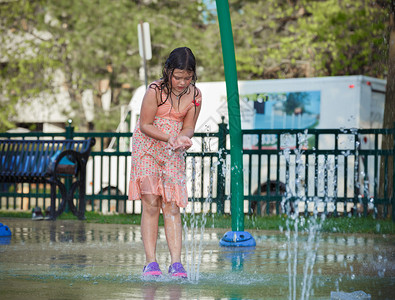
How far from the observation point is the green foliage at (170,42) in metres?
23.7

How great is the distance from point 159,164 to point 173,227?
1.57 ft

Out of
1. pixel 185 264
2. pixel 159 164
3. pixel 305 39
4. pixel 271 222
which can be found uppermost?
pixel 305 39

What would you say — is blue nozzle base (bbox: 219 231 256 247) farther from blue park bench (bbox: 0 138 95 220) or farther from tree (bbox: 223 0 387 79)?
tree (bbox: 223 0 387 79)

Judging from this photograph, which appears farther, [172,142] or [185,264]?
[185,264]

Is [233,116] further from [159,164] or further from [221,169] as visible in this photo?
[221,169]

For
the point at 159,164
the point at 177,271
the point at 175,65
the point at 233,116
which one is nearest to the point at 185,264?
the point at 177,271

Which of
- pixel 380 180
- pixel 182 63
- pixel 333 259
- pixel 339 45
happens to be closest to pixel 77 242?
pixel 333 259

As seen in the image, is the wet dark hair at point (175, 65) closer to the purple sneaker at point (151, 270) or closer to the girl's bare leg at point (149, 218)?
the girl's bare leg at point (149, 218)

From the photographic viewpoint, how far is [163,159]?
5.94m

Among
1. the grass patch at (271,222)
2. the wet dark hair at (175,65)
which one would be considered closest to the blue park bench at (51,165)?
the grass patch at (271,222)

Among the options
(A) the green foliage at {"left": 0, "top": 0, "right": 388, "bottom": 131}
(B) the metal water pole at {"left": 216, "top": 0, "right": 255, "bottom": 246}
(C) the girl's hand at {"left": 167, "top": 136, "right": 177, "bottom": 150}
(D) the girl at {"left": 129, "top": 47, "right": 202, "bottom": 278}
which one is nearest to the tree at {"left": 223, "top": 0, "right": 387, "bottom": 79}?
(A) the green foliage at {"left": 0, "top": 0, "right": 388, "bottom": 131}

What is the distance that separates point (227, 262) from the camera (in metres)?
6.72

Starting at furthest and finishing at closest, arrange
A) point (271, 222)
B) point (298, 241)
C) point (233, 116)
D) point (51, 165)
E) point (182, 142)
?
1. point (51, 165)
2. point (271, 222)
3. point (298, 241)
4. point (233, 116)
5. point (182, 142)

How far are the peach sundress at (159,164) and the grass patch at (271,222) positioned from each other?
4859 millimetres
